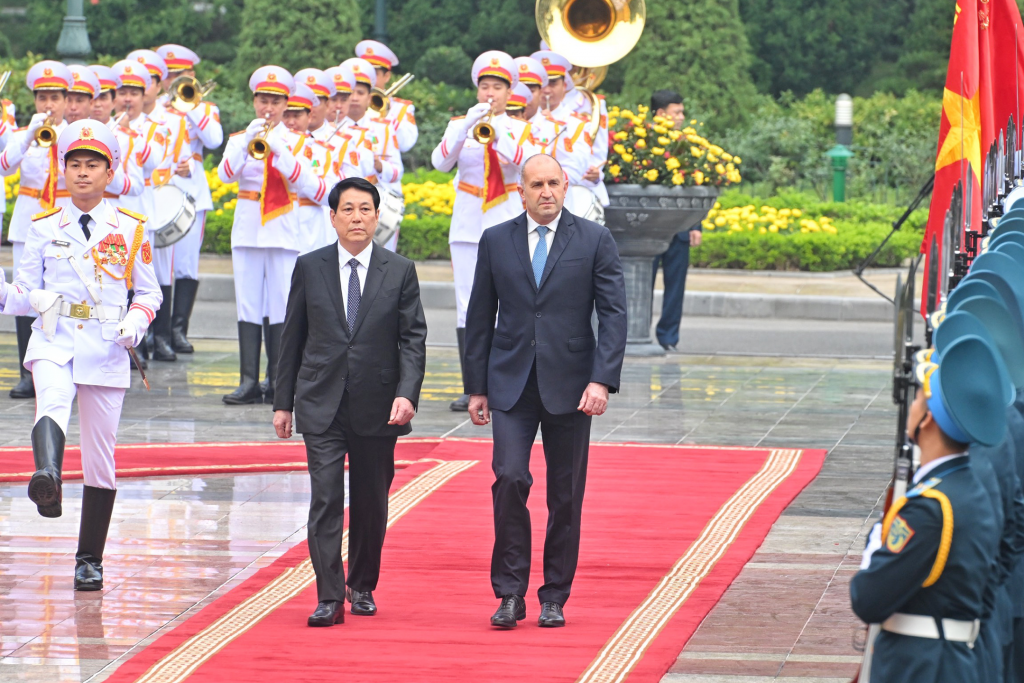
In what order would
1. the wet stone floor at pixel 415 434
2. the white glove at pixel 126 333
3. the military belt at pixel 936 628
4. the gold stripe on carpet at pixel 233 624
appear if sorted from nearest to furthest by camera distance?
the military belt at pixel 936 628 < the gold stripe on carpet at pixel 233 624 < the wet stone floor at pixel 415 434 < the white glove at pixel 126 333

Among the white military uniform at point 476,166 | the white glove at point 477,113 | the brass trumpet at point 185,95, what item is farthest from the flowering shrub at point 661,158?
the brass trumpet at point 185,95

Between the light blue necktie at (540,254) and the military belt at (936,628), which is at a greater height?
the light blue necktie at (540,254)

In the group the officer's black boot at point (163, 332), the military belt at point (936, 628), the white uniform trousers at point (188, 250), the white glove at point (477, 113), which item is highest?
the white glove at point (477, 113)

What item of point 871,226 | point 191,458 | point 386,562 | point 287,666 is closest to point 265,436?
point 191,458

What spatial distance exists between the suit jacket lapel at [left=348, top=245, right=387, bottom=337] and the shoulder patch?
3082mm

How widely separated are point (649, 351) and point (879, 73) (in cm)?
2484

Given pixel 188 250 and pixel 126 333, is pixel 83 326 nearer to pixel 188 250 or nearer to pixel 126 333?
pixel 126 333

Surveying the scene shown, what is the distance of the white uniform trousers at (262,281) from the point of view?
11641 millimetres

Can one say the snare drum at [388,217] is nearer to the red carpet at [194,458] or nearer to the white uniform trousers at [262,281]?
the white uniform trousers at [262,281]

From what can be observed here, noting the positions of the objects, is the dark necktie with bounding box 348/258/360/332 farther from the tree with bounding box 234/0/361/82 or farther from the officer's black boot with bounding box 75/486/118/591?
the tree with bounding box 234/0/361/82

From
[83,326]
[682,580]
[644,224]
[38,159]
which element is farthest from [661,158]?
[83,326]

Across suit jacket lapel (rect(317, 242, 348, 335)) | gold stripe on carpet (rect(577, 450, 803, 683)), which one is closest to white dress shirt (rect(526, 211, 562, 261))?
suit jacket lapel (rect(317, 242, 348, 335))

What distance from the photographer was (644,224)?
13.9 meters

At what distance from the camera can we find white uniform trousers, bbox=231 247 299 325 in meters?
11.6
